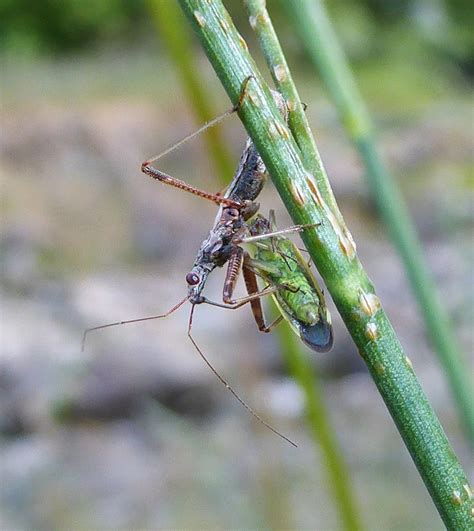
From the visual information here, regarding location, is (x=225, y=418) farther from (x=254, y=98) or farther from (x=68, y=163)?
(x=68, y=163)

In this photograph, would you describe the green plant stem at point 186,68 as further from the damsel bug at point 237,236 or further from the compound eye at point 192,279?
the compound eye at point 192,279

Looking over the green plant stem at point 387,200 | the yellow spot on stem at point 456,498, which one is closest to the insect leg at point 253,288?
the green plant stem at point 387,200

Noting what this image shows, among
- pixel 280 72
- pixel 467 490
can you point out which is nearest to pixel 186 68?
pixel 280 72

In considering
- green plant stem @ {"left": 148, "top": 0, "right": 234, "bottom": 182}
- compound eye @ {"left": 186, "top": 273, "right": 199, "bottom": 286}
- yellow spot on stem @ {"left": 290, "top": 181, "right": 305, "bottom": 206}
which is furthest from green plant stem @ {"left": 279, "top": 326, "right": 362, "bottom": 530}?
yellow spot on stem @ {"left": 290, "top": 181, "right": 305, "bottom": 206}

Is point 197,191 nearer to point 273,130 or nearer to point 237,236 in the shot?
point 237,236

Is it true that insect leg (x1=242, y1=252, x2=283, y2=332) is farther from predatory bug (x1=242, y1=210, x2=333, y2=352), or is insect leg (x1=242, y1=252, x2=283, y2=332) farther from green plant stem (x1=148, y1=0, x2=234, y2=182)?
green plant stem (x1=148, y1=0, x2=234, y2=182)
